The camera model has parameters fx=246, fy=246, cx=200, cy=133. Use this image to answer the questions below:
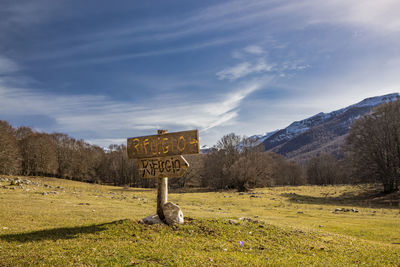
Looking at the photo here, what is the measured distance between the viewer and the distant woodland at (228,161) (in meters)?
40.6

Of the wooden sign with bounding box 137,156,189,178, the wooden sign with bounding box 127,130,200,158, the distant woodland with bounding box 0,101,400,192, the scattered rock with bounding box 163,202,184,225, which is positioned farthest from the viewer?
the distant woodland with bounding box 0,101,400,192

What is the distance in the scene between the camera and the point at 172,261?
6.94 metres

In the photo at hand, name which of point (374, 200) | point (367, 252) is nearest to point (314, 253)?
point (367, 252)

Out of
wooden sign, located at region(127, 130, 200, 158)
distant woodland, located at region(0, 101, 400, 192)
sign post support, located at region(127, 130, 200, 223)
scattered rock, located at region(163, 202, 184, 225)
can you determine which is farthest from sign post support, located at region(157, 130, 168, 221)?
distant woodland, located at region(0, 101, 400, 192)

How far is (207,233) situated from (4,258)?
643 cm

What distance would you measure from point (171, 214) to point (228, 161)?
62.5m

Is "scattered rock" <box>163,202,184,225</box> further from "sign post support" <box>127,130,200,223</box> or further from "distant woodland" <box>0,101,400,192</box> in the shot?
"distant woodland" <box>0,101,400,192</box>

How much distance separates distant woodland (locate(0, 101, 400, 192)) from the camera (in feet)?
133

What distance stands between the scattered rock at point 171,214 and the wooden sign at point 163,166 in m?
1.32

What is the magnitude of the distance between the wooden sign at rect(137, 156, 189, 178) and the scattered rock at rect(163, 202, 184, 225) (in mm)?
1324

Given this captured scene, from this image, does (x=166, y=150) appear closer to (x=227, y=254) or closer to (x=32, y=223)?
(x=227, y=254)

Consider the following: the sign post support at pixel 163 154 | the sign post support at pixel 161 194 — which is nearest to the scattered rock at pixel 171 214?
the sign post support at pixel 163 154

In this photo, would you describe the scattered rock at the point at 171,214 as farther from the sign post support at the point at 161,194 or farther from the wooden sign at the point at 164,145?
the wooden sign at the point at 164,145

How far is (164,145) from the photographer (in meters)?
11.0
